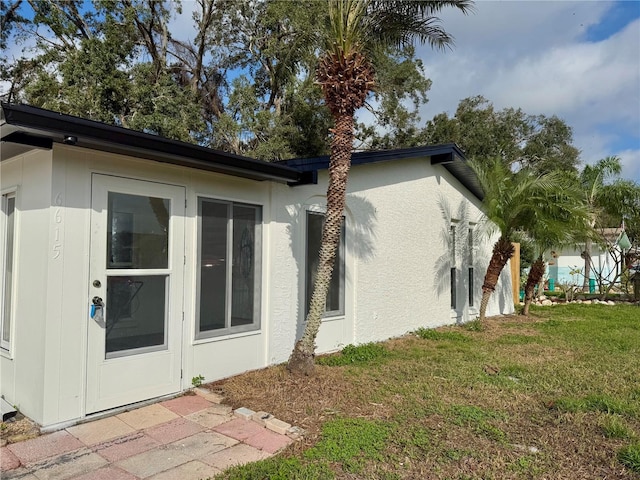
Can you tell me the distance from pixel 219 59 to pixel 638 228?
64.5ft

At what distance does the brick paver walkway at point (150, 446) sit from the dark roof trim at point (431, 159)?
3617 millimetres

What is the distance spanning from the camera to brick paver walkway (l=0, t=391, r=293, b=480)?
3326mm

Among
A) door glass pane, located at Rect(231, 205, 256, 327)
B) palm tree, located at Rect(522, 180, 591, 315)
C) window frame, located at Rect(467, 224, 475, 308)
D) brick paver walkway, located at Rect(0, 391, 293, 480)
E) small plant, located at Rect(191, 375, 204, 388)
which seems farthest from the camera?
window frame, located at Rect(467, 224, 475, 308)

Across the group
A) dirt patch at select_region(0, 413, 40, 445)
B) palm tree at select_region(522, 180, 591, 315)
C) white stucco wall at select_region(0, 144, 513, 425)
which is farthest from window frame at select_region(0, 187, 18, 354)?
palm tree at select_region(522, 180, 591, 315)

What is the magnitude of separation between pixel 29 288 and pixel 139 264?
40.9 inches

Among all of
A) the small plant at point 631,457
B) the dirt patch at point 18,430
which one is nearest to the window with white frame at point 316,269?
the dirt patch at point 18,430

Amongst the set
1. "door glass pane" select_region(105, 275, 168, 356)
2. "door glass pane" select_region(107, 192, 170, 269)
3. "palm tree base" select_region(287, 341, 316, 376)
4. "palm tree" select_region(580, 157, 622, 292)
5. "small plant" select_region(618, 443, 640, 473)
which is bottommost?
"small plant" select_region(618, 443, 640, 473)

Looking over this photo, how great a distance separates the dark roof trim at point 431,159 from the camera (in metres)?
6.53

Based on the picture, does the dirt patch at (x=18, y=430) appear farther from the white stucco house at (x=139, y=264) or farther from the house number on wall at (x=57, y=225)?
the house number on wall at (x=57, y=225)

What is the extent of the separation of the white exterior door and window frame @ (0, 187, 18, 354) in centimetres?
103

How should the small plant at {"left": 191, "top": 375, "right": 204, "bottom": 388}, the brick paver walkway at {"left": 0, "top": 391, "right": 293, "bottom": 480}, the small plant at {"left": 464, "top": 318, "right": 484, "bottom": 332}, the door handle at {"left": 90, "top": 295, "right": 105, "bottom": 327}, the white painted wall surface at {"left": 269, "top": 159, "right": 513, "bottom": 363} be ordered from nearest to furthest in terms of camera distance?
the brick paver walkway at {"left": 0, "top": 391, "right": 293, "bottom": 480} < the door handle at {"left": 90, "top": 295, "right": 105, "bottom": 327} < the small plant at {"left": 191, "top": 375, "right": 204, "bottom": 388} < the white painted wall surface at {"left": 269, "top": 159, "right": 513, "bottom": 363} < the small plant at {"left": 464, "top": 318, "right": 484, "bottom": 332}

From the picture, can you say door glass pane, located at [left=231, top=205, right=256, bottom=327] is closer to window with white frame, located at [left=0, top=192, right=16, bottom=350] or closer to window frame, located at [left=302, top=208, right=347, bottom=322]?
window frame, located at [left=302, top=208, right=347, bottom=322]

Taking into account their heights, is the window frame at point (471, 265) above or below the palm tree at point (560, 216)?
below

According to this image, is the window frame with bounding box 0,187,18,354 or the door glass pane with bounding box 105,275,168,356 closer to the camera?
the door glass pane with bounding box 105,275,168,356
